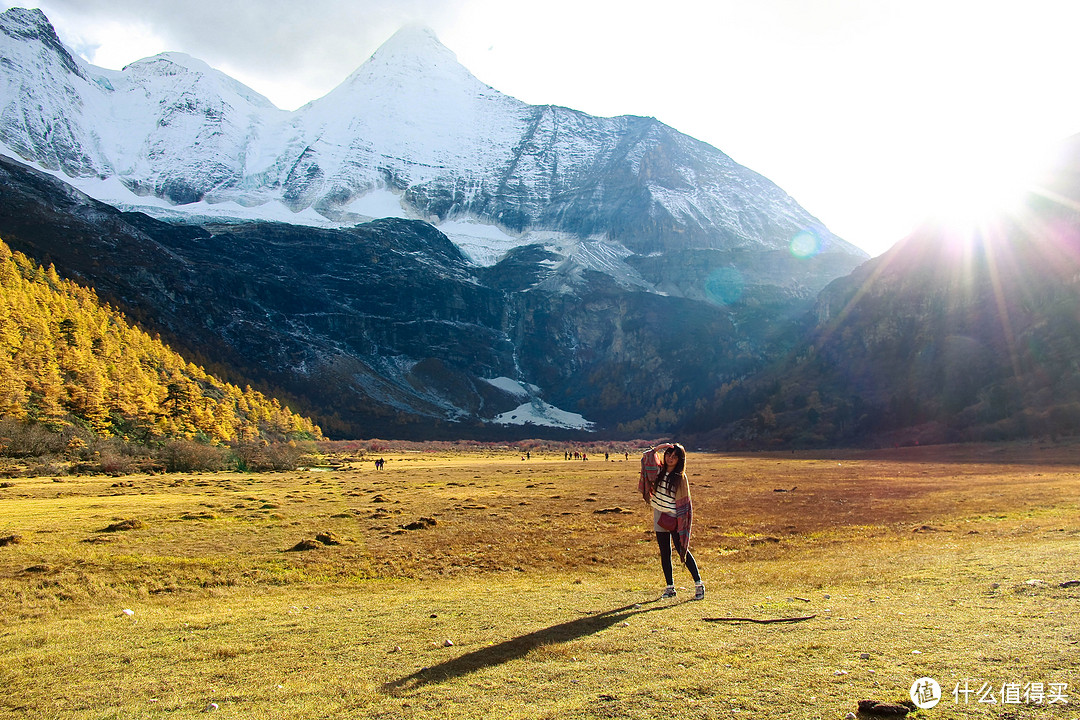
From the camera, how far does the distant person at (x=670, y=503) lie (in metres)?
12.9

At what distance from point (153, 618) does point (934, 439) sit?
444 ft

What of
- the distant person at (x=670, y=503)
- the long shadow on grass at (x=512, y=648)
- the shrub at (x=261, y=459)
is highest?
the distant person at (x=670, y=503)

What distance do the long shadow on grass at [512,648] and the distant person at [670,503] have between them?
890 mm

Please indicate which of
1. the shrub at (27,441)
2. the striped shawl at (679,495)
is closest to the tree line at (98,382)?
the shrub at (27,441)

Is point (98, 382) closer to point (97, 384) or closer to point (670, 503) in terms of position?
point (97, 384)

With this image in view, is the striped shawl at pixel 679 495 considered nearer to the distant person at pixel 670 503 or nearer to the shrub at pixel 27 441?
the distant person at pixel 670 503

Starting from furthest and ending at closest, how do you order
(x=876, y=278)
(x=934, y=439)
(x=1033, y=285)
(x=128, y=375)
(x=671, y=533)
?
(x=876, y=278)
(x=1033, y=285)
(x=934, y=439)
(x=128, y=375)
(x=671, y=533)

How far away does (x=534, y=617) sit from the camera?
12.1m

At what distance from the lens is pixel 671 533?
13.2m

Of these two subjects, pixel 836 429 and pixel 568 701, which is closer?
pixel 568 701

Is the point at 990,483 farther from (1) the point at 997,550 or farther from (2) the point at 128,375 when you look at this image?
(2) the point at 128,375

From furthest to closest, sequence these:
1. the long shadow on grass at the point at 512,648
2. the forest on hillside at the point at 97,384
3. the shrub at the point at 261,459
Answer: the shrub at the point at 261,459, the forest on hillside at the point at 97,384, the long shadow on grass at the point at 512,648

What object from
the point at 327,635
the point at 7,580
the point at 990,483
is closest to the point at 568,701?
the point at 327,635

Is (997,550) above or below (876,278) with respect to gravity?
below
